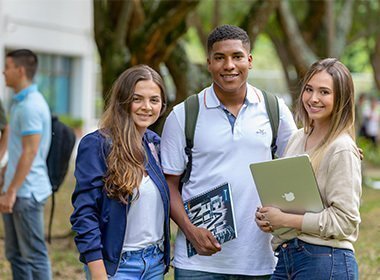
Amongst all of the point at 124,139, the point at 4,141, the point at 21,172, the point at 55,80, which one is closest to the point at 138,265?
the point at 124,139

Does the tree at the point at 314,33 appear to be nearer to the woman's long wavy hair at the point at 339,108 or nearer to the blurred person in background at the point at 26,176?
the blurred person in background at the point at 26,176

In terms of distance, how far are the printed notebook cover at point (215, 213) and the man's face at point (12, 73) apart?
2.98 metres

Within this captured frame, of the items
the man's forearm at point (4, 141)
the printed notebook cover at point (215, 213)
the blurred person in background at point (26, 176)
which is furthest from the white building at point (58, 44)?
the printed notebook cover at point (215, 213)

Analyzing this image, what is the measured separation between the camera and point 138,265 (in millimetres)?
4074

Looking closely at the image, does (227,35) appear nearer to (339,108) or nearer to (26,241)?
(339,108)

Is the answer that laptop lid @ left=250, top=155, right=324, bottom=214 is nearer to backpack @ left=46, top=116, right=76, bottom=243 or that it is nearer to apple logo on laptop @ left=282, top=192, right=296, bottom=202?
apple logo on laptop @ left=282, top=192, right=296, bottom=202

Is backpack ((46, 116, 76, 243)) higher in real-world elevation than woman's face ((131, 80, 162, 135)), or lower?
lower

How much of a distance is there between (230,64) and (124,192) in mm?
825

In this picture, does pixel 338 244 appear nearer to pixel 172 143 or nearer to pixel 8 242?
pixel 172 143

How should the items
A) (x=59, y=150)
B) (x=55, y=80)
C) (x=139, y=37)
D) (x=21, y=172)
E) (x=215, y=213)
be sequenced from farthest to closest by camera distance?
1. (x=55, y=80)
2. (x=139, y=37)
3. (x=59, y=150)
4. (x=21, y=172)
5. (x=215, y=213)

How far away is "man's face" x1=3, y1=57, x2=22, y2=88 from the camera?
6809 mm

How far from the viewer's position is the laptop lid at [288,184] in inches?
151

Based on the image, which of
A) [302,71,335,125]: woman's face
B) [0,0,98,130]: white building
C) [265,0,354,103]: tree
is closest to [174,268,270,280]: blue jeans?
[302,71,335,125]: woman's face

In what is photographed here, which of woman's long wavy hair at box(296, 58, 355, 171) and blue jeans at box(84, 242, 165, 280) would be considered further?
blue jeans at box(84, 242, 165, 280)
